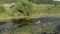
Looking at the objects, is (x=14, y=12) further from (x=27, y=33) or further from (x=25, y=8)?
(x=27, y=33)

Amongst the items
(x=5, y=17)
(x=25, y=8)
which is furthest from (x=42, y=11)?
(x=5, y=17)

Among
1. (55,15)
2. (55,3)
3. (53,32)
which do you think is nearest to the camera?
(53,32)

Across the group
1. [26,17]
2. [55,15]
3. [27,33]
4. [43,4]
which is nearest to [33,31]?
[27,33]

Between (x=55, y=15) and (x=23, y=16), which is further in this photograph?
(x=55, y=15)

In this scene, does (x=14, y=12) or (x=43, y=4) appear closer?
(x=14, y=12)

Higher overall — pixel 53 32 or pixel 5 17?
pixel 53 32

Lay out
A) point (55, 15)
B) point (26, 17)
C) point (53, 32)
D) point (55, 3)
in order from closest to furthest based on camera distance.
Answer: point (53, 32)
point (26, 17)
point (55, 15)
point (55, 3)

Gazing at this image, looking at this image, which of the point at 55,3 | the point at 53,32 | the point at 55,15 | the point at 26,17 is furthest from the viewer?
the point at 55,3

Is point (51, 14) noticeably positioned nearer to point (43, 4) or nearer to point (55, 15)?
point (55, 15)

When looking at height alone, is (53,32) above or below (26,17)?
above
